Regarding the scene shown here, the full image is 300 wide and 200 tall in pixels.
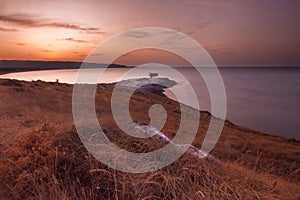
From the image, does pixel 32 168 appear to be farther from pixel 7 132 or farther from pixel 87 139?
pixel 7 132

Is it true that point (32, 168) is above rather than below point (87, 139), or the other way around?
below

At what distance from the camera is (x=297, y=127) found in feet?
129

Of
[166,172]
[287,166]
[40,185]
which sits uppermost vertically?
[166,172]

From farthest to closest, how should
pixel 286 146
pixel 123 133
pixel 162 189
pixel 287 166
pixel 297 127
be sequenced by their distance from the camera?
1. pixel 297 127
2. pixel 286 146
3. pixel 287 166
4. pixel 123 133
5. pixel 162 189

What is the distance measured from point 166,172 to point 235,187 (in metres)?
0.97

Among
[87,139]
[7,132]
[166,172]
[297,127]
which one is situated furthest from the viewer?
[297,127]

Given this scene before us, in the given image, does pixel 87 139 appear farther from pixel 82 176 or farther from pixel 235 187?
pixel 235 187

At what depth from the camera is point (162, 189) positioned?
3787mm

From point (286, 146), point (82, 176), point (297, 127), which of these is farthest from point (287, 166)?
point (297, 127)

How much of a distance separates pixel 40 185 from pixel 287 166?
16607 mm

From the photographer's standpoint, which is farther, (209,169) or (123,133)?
(123,133)

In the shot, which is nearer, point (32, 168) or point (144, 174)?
point (144, 174)

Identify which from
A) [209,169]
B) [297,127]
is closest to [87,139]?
[209,169]

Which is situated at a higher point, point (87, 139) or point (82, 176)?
point (87, 139)
